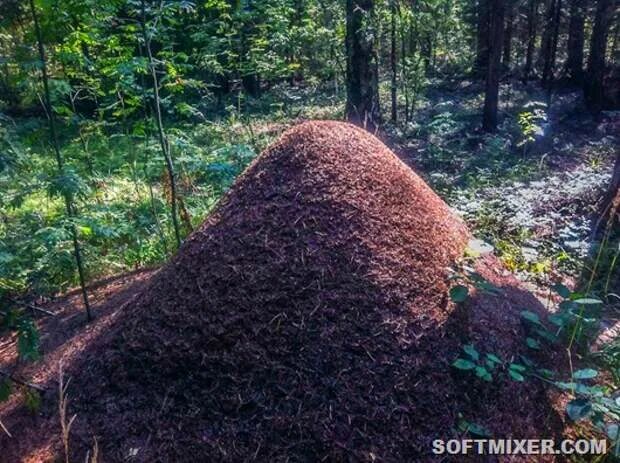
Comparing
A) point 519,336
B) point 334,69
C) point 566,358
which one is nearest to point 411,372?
point 519,336

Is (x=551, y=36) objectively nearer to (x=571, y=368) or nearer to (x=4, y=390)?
(x=571, y=368)

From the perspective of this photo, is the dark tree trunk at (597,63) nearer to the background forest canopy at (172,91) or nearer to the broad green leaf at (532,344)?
the background forest canopy at (172,91)

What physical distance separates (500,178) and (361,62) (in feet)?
10.8

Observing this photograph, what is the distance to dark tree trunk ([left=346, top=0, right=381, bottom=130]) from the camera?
26.1 ft

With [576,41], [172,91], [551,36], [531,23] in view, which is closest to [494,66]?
[551,36]

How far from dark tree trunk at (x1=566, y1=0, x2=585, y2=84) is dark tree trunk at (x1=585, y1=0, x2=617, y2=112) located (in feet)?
4.42

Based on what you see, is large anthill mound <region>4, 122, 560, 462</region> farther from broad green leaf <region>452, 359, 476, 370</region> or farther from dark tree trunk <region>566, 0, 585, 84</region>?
dark tree trunk <region>566, 0, 585, 84</region>

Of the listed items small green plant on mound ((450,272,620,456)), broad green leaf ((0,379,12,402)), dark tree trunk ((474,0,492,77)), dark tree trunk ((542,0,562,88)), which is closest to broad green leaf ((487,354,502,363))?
small green plant on mound ((450,272,620,456))

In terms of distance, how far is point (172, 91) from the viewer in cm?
466

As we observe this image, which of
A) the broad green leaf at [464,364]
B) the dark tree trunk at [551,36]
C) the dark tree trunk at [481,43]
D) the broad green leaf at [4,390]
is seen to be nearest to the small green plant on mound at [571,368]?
the broad green leaf at [464,364]

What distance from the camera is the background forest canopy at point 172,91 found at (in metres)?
3.61

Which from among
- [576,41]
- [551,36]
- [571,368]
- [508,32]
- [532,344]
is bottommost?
[532,344]

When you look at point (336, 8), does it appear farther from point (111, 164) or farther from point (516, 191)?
point (516, 191)

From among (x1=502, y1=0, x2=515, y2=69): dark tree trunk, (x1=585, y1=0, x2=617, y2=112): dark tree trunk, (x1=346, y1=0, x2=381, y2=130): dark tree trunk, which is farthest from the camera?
(x1=502, y1=0, x2=515, y2=69): dark tree trunk
